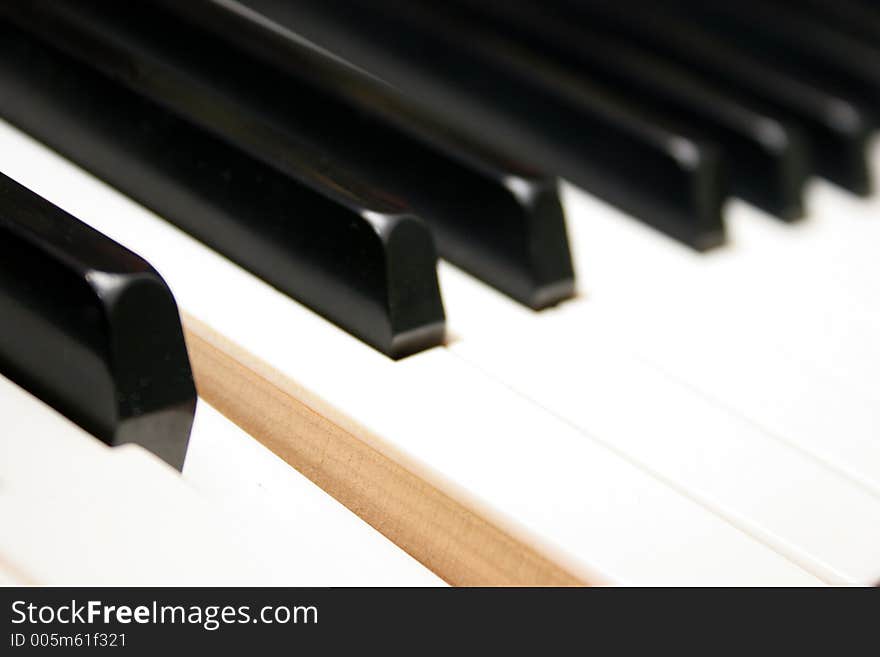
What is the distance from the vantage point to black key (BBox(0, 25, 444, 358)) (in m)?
0.85

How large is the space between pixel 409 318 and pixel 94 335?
21 cm

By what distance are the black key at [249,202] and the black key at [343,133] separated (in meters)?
0.02

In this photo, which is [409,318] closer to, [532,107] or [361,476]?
[361,476]

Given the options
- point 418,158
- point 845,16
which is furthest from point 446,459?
point 845,16

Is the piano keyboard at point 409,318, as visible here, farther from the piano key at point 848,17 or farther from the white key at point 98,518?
the piano key at point 848,17

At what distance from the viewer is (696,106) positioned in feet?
4.33

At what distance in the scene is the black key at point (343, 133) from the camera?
96 centimetres

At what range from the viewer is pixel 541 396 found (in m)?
0.84

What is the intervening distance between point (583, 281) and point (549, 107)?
232 millimetres

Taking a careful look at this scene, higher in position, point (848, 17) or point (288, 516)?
point (848, 17)

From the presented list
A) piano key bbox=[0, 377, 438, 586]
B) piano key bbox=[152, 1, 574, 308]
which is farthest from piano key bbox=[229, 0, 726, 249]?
piano key bbox=[0, 377, 438, 586]

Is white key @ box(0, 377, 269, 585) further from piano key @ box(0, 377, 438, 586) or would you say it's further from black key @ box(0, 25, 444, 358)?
black key @ box(0, 25, 444, 358)
